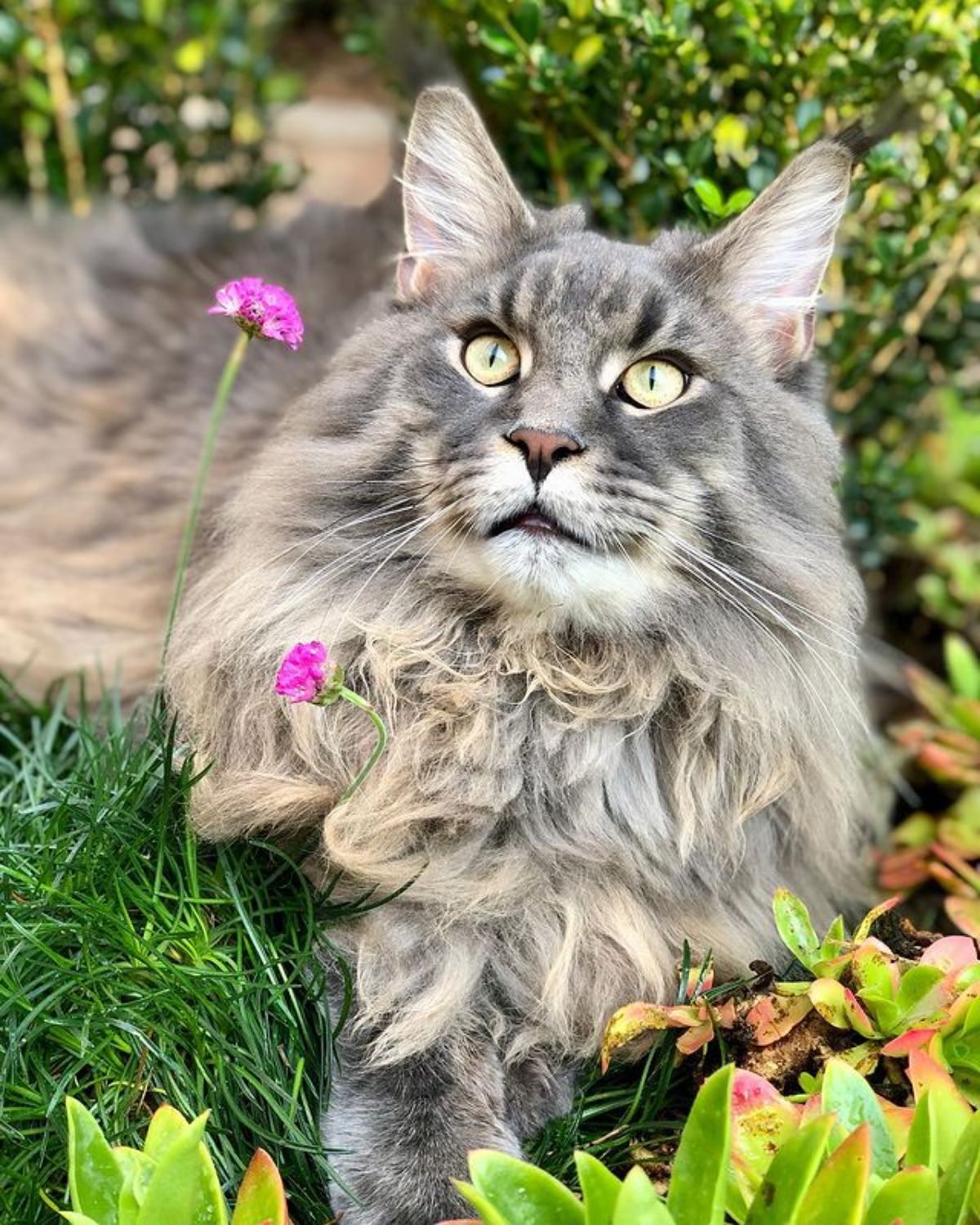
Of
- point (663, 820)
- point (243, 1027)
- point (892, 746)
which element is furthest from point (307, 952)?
point (892, 746)

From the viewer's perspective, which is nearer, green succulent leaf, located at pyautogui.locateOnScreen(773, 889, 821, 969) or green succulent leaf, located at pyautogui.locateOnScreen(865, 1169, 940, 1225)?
green succulent leaf, located at pyautogui.locateOnScreen(865, 1169, 940, 1225)

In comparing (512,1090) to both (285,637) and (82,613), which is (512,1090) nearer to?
(285,637)

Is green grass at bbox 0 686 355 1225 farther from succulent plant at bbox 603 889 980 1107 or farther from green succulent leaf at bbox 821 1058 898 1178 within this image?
green succulent leaf at bbox 821 1058 898 1178

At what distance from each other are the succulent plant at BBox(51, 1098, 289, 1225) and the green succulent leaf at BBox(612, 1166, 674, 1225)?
0.36m

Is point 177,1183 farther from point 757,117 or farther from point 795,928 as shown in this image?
point 757,117

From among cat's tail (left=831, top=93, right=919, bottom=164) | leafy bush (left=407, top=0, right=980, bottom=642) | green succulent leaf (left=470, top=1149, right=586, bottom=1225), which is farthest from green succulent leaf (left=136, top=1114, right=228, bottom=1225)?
cat's tail (left=831, top=93, right=919, bottom=164)

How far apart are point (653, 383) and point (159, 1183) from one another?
3.71ft

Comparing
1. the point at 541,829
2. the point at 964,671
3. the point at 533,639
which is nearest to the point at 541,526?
the point at 533,639

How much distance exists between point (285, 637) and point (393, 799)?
0.91 ft

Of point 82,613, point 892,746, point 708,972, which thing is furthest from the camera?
point 892,746

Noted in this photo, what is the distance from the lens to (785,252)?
74.2 inches

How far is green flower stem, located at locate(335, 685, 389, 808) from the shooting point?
61.1 inches

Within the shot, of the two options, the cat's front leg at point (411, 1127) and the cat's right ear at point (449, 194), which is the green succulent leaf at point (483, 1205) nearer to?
the cat's front leg at point (411, 1127)

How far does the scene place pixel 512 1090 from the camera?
1.72 m
